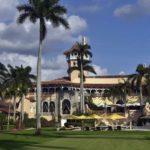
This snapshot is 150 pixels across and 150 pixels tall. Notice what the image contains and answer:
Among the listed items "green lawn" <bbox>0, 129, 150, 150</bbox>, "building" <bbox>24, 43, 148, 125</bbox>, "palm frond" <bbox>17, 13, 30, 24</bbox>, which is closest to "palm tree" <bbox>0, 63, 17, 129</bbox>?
"building" <bbox>24, 43, 148, 125</bbox>

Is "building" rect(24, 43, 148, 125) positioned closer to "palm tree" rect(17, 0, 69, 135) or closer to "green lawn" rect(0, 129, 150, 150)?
"palm tree" rect(17, 0, 69, 135)

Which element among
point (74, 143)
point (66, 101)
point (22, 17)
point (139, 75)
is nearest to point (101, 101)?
point (66, 101)

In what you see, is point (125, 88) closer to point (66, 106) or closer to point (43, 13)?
point (66, 106)

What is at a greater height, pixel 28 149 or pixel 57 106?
pixel 57 106

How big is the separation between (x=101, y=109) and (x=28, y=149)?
10600 centimetres

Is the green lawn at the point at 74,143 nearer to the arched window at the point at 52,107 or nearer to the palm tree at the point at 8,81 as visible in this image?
the palm tree at the point at 8,81

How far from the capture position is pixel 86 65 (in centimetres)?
10031

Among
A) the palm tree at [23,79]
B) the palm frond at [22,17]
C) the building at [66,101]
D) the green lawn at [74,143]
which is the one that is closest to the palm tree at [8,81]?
the palm tree at [23,79]

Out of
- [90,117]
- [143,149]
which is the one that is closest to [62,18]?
[90,117]

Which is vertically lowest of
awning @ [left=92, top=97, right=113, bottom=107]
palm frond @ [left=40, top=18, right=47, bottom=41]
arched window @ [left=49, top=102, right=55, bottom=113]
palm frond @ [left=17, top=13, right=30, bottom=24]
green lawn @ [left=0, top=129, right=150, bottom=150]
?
green lawn @ [left=0, top=129, right=150, bottom=150]

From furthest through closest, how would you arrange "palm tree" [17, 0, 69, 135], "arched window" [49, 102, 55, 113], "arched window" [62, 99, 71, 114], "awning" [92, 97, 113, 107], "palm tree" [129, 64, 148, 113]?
"awning" [92, 97, 113, 107]
"arched window" [62, 99, 71, 114]
"arched window" [49, 102, 55, 113]
"palm tree" [129, 64, 148, 113]
"palm tree" [17, 0, 69, 135]

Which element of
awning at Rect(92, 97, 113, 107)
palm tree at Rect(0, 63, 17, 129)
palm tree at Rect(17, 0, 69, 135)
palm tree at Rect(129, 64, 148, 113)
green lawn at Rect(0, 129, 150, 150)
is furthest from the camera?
awning at Rect(92, 97, 113, 107)

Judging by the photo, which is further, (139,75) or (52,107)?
(52,107)

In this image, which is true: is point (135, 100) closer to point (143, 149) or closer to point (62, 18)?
point (62, 18)
